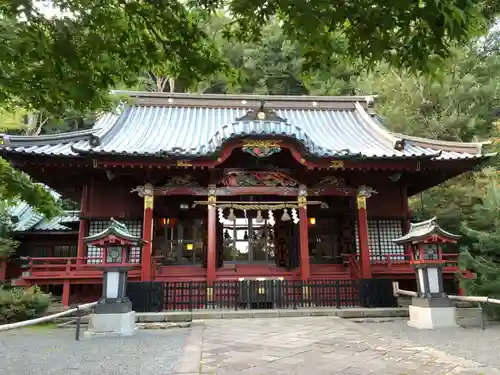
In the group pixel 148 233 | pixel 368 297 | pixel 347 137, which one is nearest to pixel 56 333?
pixel 148 233

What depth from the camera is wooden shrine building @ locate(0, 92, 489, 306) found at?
11.4 meters

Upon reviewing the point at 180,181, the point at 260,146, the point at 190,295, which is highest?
the point at 260,146

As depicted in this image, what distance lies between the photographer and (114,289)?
27.2ft

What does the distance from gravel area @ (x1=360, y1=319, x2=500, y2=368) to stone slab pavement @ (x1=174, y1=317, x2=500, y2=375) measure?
0.32 metres

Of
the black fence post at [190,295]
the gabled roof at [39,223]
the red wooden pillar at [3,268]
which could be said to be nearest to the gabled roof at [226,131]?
the black fence post at [190,295]

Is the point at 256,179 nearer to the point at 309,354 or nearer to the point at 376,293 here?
the point at 376,293

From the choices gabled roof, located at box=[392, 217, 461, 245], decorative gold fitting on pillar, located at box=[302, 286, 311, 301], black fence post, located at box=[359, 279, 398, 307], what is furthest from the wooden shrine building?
gabled roof, located at box=[392, 217, 461, 245]

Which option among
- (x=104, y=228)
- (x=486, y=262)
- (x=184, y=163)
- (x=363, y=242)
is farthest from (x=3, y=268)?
(x=486, y=262)

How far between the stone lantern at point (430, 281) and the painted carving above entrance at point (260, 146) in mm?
4533

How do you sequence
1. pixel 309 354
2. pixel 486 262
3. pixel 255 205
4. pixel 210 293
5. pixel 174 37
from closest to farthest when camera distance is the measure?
pixel 174 37
pixel 309 354
pixel 486 262
pixel 210 293
pixel 255 205

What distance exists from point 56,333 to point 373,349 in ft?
22.0

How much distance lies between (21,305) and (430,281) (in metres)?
9.83

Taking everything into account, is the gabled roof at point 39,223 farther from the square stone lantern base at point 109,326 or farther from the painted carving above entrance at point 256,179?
the square stone lantern base at point 109,326

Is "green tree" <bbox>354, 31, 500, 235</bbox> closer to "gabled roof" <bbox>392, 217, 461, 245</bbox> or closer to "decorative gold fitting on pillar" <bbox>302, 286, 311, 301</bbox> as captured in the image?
"gabled roof" <bbox>392, 217, 461, 245</bbox>
